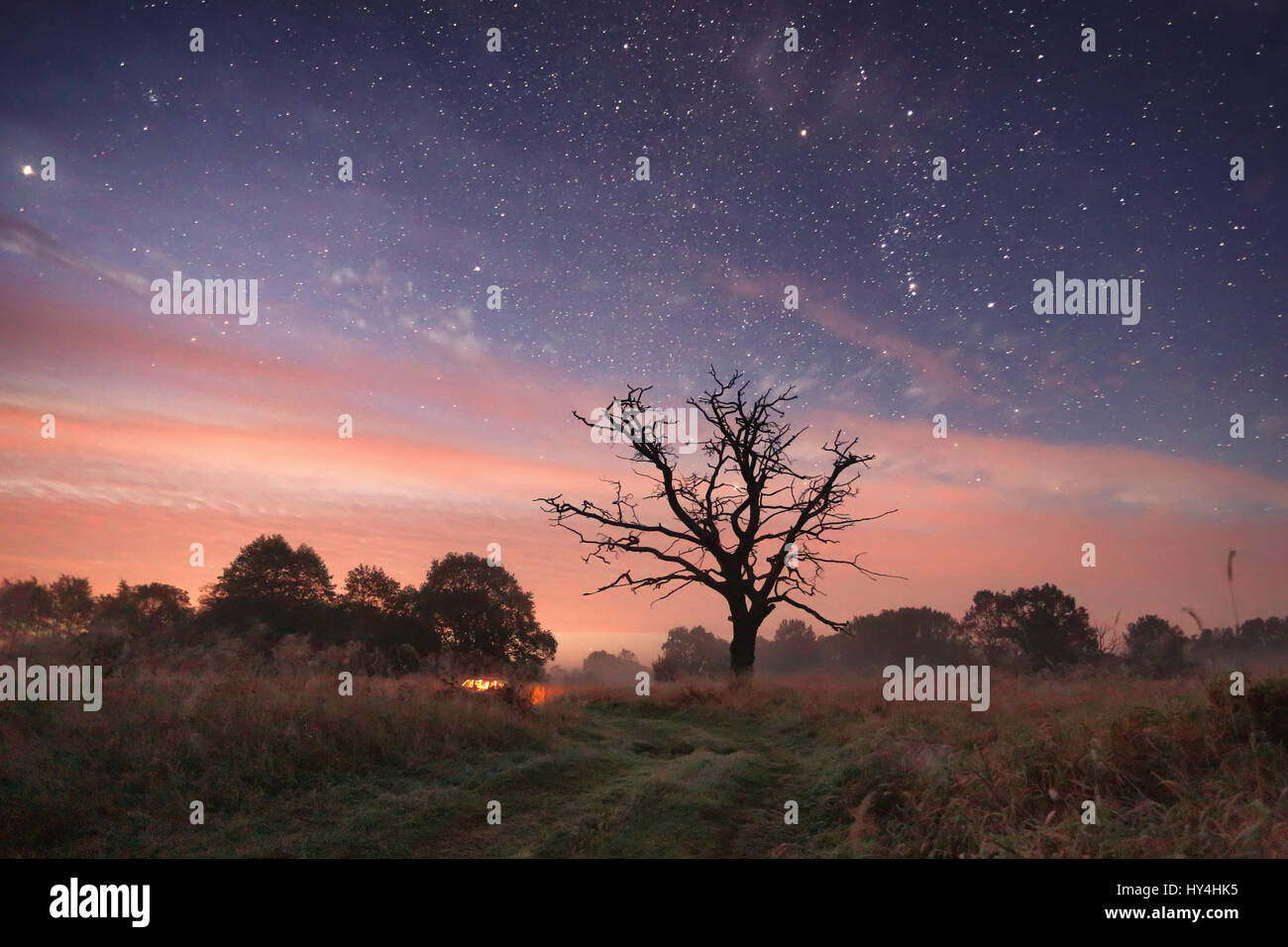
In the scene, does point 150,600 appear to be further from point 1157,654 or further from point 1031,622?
point 1031,622

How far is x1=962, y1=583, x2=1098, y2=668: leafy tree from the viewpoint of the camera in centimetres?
3569

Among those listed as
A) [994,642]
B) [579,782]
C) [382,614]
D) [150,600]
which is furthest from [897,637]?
[150,600]

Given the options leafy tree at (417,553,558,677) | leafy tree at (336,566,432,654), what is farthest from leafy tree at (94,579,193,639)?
leafy tree at (417,553,558,677)

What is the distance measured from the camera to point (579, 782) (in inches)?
342

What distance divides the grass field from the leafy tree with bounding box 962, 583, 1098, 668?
28.8 metres

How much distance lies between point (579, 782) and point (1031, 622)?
120 ft

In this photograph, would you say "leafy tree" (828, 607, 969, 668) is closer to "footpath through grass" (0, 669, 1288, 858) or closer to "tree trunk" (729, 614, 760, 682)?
"tree trunk" (729, 614, 760, 682)

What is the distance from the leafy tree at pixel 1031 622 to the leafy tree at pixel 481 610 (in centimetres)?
2438

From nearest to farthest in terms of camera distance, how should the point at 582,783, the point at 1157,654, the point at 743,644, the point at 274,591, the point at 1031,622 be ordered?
the point at 582,783 < the point at 1157,654 < the point at 743,644 < the point at 274,591 < the point at 1031,622

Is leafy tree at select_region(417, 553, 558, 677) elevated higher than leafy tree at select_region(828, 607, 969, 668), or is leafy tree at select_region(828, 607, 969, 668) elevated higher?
leafy tree at select_region(417, 553, 558, 677)
